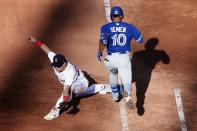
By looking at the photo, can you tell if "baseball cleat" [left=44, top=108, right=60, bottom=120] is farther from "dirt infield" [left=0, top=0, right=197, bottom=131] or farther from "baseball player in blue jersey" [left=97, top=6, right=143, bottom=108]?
"baseball player in blue jersey" [left=97, top=6, right=143, bottom=108]

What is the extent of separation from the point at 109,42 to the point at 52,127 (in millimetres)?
2303

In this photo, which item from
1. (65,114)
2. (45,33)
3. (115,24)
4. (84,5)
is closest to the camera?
(115,24)

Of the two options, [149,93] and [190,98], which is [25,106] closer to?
[149,93]

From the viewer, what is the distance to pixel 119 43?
39.5ft

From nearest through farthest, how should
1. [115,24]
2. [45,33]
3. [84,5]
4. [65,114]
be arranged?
[115,24]
[65,114]
[45,33]
[84,5]

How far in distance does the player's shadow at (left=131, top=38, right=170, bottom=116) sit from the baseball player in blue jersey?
115cm

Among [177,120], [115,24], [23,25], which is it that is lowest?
[177,120]

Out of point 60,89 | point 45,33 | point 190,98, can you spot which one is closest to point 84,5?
point 45,33

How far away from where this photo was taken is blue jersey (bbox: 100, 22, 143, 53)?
11.9 m

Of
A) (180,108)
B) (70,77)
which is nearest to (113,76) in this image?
(70,77)

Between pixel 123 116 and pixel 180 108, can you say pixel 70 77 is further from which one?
pixel 180 108

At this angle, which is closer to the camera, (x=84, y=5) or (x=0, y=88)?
(x=0, y=88)

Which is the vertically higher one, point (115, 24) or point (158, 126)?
point (115, 24)

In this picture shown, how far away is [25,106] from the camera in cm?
1295
